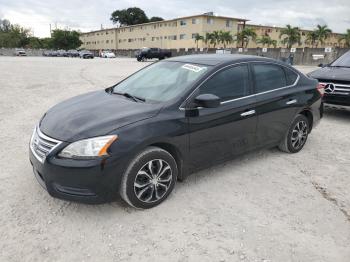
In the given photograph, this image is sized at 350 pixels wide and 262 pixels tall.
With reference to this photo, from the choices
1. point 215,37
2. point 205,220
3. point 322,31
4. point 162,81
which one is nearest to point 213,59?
point 162,81

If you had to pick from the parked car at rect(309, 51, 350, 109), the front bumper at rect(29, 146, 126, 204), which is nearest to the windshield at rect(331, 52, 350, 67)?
the parked car at rect(309, 51, 350, 109)

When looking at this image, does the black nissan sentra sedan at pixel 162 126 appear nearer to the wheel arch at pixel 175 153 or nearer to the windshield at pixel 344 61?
the wheel arch at pixel 175 153

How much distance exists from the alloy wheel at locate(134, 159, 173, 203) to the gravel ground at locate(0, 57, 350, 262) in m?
0.15

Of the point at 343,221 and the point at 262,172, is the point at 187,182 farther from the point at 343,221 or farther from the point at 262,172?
the point at 343,221

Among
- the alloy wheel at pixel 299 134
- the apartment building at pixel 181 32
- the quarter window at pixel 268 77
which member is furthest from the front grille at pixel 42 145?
the apartment building at pixel 181 32

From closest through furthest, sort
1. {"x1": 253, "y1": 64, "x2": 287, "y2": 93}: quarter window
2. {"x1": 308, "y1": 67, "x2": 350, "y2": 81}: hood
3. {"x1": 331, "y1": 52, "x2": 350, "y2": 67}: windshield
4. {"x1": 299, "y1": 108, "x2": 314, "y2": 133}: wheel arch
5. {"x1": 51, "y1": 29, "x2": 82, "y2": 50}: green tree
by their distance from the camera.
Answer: {"x1": 253, "y1": 64, "x2": 287, "y2": 93}: quarter window → {"x1": 299, "y1": 108, "x2": 314, "y2": 133}: wheel arch → {"x1": 308, "y1": 67, "x2": 350, "y2": 81}: hood → {"x1": 331, "y1": 52, "x2": 350, "y2": 67}: windshield → {"x1": 51, "y1": 29, "x2": 82, "y2": 50}: green tree

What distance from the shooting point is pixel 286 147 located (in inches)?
192

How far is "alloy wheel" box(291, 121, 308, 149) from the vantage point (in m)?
4.89

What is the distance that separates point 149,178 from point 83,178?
27.4 inches

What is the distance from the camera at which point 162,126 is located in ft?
10.4

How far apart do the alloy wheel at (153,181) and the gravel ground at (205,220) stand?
0.15m

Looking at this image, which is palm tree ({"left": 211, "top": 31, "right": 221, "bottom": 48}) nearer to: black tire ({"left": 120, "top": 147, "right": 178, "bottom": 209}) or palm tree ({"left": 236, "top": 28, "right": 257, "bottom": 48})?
palm tree ({"left": 236, "top": 28, "right": 257, "bottom": 48})

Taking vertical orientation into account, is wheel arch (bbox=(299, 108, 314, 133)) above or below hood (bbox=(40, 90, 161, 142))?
below

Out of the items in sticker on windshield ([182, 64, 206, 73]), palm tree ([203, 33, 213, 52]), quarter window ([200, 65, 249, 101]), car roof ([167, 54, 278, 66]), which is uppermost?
palm tree ([203, 33, 213, 52])
